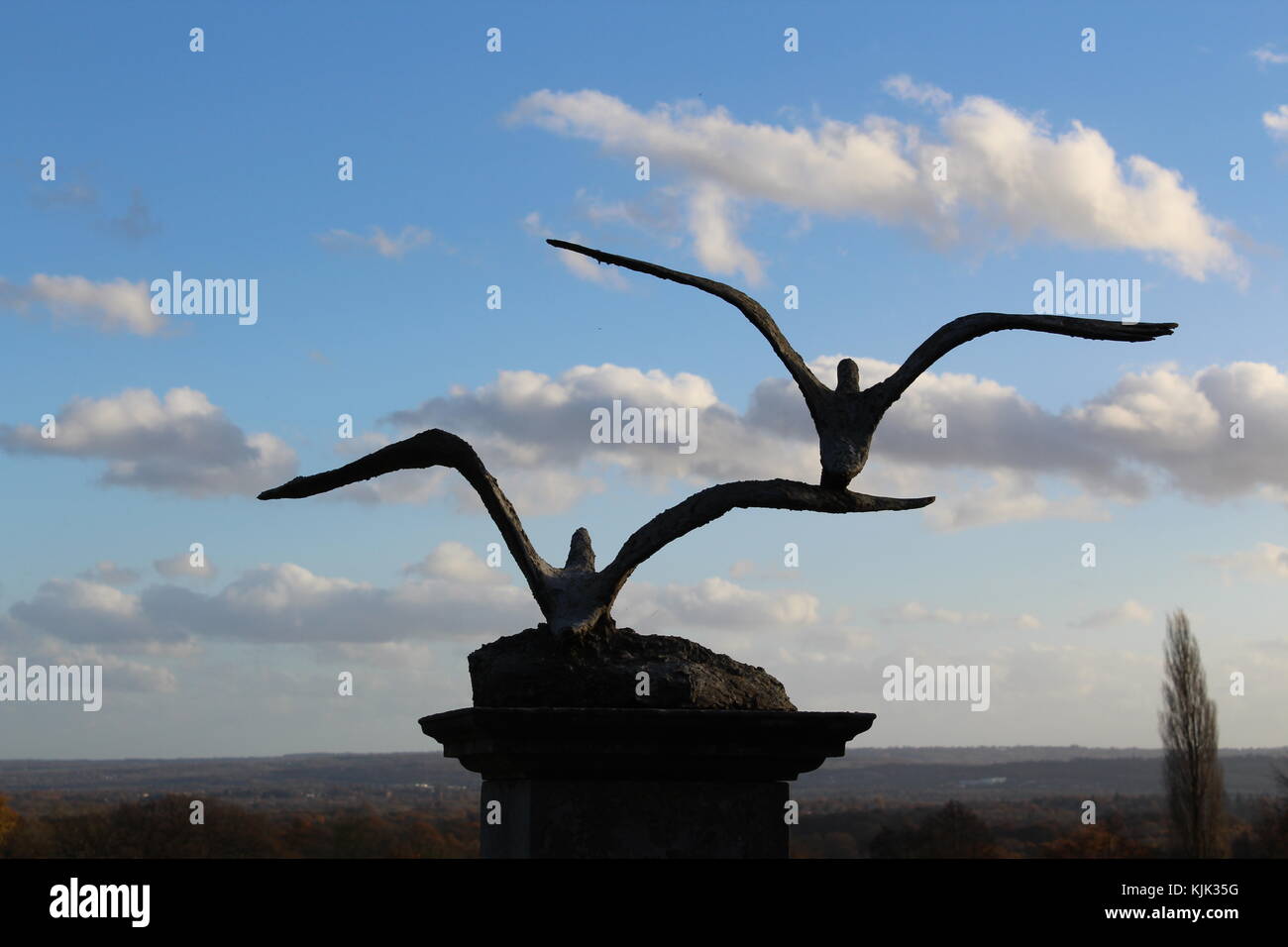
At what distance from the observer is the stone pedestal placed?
695 cm

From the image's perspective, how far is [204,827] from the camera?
144ft

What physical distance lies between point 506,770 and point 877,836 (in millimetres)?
42244

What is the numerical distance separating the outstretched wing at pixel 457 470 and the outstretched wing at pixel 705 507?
473 millimetres

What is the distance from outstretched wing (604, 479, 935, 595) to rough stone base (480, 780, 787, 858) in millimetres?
1142

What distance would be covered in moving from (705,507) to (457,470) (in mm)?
1402

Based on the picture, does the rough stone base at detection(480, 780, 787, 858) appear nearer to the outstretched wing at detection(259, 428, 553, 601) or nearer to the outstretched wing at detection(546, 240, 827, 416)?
the outstretched wing at detection(259, 428, 553, 601)

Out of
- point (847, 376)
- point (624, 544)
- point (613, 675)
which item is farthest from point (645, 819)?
point (847, 376)

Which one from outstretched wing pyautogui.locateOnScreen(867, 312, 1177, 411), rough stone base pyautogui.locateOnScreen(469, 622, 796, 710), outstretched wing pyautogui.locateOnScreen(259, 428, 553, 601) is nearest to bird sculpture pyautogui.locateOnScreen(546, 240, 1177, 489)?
outstretched wing pyautogui.locateOnScreen(867, 312, 1177, 411)

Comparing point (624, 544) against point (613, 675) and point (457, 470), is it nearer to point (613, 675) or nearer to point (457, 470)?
point (613, 675)

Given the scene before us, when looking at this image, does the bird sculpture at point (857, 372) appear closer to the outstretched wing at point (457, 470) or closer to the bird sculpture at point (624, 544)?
the bird sculpture at point (624, 544)

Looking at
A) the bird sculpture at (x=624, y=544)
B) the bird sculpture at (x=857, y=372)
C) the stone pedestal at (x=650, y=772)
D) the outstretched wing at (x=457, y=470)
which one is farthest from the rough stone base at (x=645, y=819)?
the bird sculpture at (x=857, y=372)

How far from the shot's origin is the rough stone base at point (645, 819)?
7.07m
